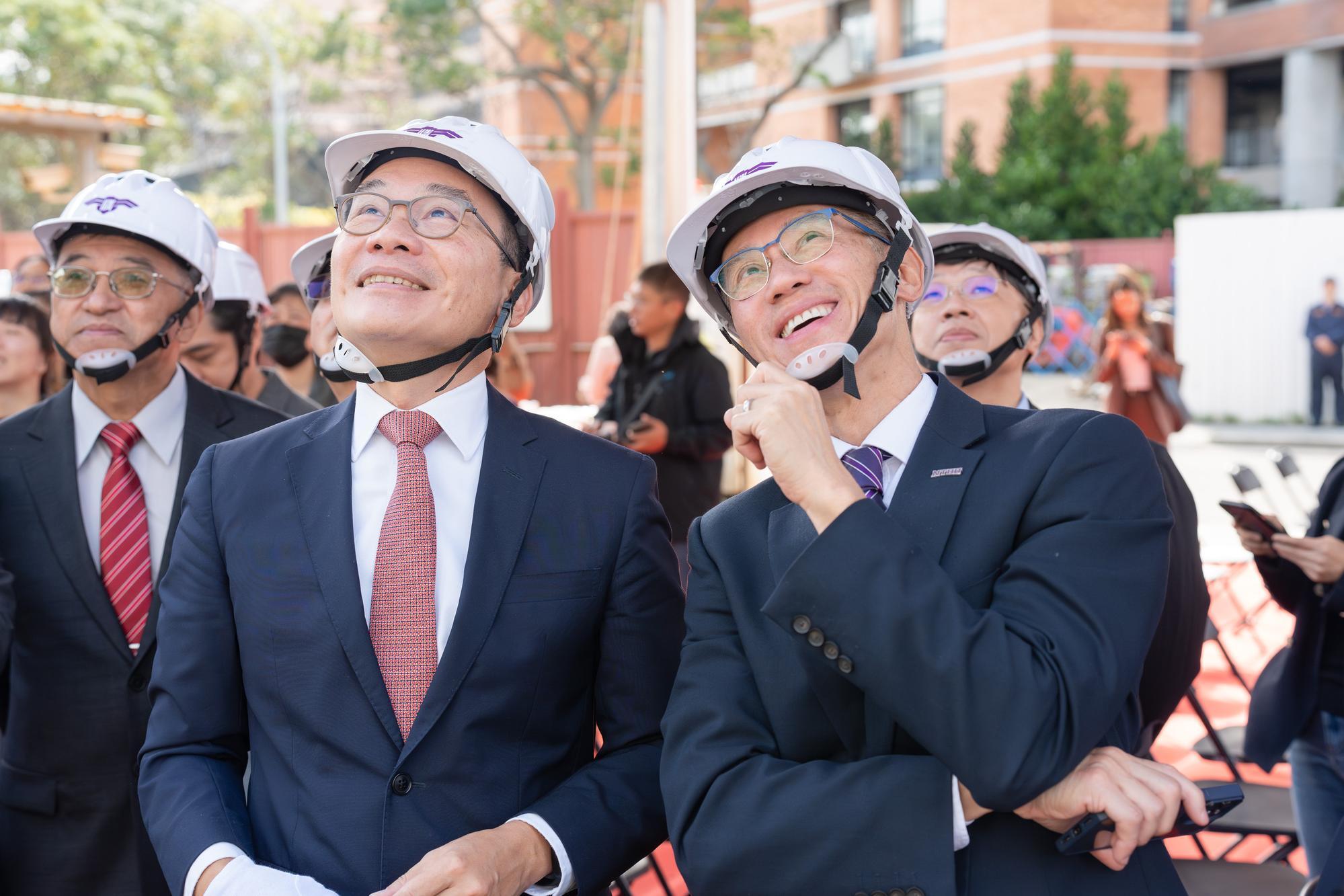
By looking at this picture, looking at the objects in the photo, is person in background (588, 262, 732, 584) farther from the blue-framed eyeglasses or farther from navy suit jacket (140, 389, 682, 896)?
the blue-framed eyeglasses

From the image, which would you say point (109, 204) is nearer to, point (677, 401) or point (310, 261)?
point (310, 261)

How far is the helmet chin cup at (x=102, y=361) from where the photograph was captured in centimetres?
286

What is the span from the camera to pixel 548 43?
32.2 m

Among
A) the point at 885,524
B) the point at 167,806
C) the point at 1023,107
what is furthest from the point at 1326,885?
the point at 1023,107

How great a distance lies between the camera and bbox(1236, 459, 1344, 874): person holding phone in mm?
3242

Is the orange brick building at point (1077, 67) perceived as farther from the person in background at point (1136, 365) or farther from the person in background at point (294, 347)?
the person in background at point (294, 347)

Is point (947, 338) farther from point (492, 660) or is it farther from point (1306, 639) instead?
point (492, 660)

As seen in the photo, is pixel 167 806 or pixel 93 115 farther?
pixel 93 115

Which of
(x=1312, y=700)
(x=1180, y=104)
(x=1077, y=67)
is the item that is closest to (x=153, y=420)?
(x=1312, y=700)

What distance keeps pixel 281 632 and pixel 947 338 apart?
2.22 m

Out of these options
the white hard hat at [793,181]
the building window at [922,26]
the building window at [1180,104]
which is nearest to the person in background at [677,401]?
the white hard hat at [793,181]

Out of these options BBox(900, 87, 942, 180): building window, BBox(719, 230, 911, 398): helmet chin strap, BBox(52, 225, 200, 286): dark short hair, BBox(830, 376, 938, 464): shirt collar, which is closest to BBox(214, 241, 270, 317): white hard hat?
BBox(52, 225, 200, 286): dark short hair

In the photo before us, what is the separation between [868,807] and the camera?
1.70 m

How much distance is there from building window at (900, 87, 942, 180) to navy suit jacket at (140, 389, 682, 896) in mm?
36596
